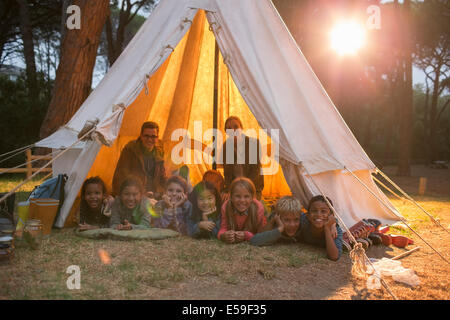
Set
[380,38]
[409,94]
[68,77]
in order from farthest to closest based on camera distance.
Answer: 1. [380,38]
2. [409,94]
3. [68,77]

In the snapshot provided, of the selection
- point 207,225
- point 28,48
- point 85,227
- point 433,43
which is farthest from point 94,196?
point 433,43

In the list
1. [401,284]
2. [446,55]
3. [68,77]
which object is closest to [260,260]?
[401,284]

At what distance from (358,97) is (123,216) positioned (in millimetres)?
14210

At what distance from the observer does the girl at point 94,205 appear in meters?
3.46

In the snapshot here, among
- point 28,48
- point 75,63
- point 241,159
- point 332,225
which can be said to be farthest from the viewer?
point 28,48

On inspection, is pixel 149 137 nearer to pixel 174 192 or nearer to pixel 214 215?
pixel 174 192

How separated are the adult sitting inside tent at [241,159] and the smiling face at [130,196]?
1109 mm

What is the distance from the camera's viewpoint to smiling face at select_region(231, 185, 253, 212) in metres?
3.17

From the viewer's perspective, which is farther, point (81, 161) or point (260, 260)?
point (81, 161)

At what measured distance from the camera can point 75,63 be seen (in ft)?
19.5

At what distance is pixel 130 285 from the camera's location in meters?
2.16

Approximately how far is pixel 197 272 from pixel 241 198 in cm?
90
